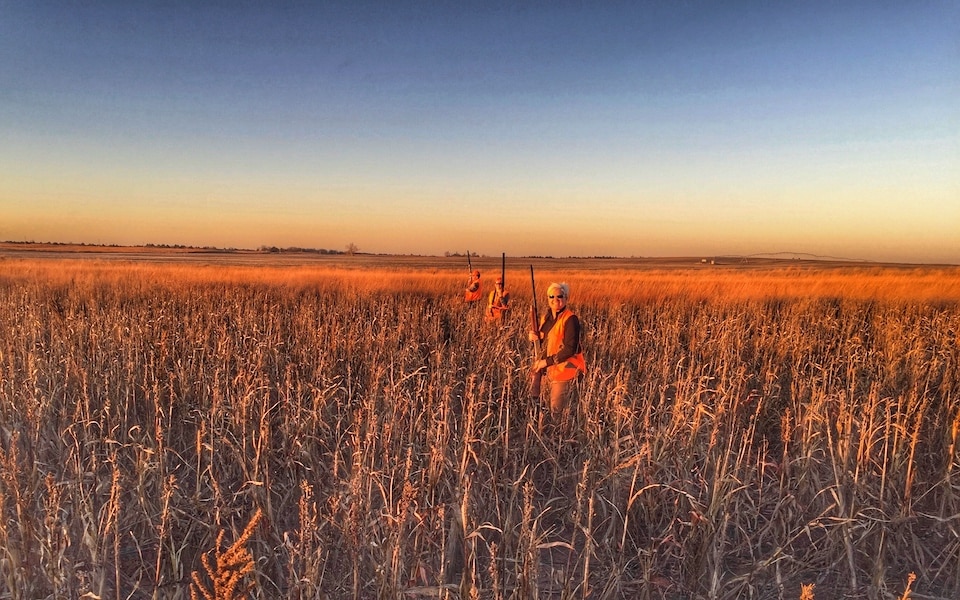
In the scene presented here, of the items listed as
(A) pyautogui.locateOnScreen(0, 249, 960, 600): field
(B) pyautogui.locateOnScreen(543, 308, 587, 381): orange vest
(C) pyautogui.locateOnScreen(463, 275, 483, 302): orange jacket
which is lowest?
(A) pyautogui.locateOnScreen(0, 249, 960, 600): field

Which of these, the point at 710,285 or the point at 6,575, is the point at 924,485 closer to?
the point at 6,575

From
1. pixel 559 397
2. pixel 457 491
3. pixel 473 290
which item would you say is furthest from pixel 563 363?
pixel 473 290

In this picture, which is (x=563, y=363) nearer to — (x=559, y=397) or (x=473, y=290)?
(x=559, y=397)

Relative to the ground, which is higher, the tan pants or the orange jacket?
the orange jacket

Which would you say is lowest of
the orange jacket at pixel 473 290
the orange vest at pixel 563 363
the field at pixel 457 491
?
the field at pixel 457 491

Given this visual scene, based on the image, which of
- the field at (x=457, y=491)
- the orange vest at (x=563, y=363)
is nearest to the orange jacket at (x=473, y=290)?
the field at (x=457, y=491)

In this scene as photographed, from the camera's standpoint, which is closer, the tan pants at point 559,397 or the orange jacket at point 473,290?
the tan pants at point 559,397

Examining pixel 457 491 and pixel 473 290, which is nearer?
pixel 457 491

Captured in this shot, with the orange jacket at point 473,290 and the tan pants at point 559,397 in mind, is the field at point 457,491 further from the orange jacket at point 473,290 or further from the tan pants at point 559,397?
the orange jacket at point 473,290

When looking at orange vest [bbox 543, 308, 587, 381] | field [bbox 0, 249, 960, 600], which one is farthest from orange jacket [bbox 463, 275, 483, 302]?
orange vest [bbox 543, 308, 587, 381]

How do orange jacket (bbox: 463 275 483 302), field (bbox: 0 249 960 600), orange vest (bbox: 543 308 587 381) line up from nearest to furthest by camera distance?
field (bbox: 0 249 960 600)
orange vest (bbox: 543 308 587 381)
orange jacket (bbox: 463 275 483 302)

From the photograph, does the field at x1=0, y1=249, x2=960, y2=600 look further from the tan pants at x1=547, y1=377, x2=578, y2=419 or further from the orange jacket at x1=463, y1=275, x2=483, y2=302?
the orange jacket at x1=463, y1=275, x2=483, y2=302

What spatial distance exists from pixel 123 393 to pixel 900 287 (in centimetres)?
2026

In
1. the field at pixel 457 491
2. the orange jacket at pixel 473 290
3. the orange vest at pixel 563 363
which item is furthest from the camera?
the orange jacket at pixel 473 290
